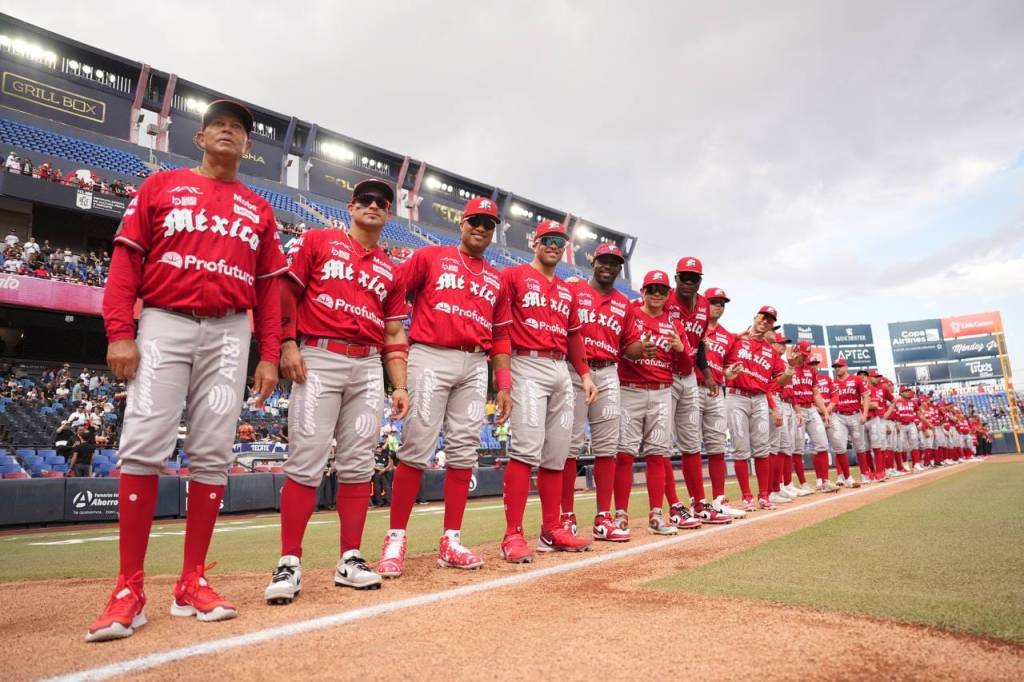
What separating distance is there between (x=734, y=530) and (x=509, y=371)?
107 inches

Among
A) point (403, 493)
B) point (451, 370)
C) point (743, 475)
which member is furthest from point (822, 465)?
point (403, 493)

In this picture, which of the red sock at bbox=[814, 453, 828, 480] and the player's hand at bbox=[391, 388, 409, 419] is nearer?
the player's hand at bbox=[391, 388, 409, 419]

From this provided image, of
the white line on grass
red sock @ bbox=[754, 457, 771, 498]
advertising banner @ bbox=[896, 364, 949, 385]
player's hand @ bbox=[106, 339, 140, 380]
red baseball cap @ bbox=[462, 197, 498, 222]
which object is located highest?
advertising banner @ bbox=[896, 364, 949, 385]

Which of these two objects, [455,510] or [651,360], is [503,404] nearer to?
Answer: [455,510]

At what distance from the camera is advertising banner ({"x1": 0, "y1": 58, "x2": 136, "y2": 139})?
23.0m

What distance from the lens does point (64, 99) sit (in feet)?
79.7

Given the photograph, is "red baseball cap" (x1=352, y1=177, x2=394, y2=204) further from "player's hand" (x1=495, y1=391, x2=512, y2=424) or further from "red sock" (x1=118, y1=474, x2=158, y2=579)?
"red sock" (x1=118, y1=474, x2=158, y2=579)

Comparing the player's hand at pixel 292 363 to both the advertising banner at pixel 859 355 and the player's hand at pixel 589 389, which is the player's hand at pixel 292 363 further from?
the advertising banner at pixel 859 355

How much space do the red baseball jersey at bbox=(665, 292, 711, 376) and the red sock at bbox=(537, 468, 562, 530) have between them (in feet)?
7.88

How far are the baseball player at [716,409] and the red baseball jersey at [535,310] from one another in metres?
2.90

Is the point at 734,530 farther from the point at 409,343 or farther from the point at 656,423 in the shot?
the point at 409,343

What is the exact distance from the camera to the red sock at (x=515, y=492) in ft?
14.1

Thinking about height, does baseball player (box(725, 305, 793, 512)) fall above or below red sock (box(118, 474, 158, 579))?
above

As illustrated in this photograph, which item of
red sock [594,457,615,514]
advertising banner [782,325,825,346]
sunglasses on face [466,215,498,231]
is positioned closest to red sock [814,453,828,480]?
red sock [594,457,615,514]
